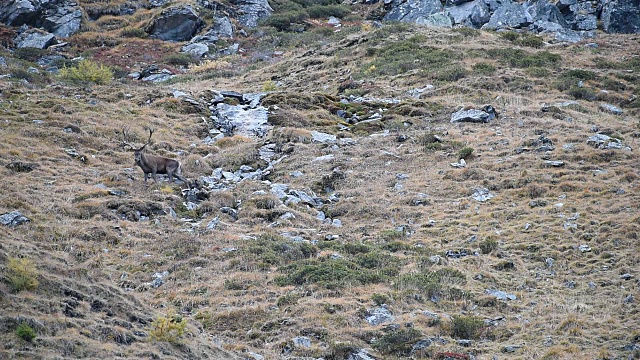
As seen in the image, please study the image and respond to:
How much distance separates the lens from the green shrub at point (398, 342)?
478 inches

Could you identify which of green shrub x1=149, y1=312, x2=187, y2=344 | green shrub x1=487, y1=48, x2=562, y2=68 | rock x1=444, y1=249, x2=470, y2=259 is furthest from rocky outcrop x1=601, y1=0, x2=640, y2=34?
green shrub x1=149, y1=312, x2=187, y2=344

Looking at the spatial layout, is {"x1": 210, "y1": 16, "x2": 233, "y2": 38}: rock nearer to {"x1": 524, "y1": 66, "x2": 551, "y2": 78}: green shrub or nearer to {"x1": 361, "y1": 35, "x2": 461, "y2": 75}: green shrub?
{"x1": 361, "y1": 35, "x2": 461, "y2": 75}: green shrub

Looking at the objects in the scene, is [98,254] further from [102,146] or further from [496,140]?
[496,140]

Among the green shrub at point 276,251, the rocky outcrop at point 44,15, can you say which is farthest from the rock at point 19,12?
the green shrub at point 276,251

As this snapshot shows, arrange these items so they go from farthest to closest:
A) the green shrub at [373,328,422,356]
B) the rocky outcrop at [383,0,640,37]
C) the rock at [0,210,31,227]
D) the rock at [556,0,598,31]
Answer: the rock at [556,0,598,31], the rocky outcrop at [383,0,640,37], the rock at [0,210,31,227], the green shrub at [373,328,422,356]

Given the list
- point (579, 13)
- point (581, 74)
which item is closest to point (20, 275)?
point (581, 74)

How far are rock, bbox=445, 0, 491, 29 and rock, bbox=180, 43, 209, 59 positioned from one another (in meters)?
18.4

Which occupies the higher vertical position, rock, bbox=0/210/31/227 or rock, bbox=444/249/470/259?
Result: rock, bbox=0/210/31/227

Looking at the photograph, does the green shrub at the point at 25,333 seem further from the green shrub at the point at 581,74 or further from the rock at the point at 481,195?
the green shrub at the point at 581,74

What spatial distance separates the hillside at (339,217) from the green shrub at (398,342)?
0.11 ft

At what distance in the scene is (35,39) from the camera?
154ft

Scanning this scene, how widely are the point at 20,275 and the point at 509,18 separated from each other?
42602mm

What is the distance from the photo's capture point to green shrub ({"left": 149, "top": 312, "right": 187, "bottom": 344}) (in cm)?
1027

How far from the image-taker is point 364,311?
533 inches
